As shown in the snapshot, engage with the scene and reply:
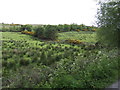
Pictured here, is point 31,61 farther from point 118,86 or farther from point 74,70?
point 118,86

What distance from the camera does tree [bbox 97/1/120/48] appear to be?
1000cm

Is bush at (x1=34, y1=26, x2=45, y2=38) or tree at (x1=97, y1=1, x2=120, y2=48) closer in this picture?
tree at (x1=97, y1=1, x2=120, y2=48)

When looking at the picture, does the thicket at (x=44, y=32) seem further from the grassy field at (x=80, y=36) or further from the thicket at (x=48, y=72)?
the thicket at (x=48, y=72)

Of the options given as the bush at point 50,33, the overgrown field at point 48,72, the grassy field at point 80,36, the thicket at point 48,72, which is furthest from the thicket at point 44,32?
the thicket at point 48,72

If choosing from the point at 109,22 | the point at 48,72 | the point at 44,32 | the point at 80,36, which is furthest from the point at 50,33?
the point at 48,72

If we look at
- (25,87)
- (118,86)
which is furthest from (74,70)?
(25,87)

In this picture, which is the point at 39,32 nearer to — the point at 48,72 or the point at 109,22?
the point at 109,22

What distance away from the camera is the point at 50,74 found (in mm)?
6086

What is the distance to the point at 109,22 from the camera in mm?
10266

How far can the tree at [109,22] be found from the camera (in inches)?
394

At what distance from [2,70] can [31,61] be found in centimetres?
171

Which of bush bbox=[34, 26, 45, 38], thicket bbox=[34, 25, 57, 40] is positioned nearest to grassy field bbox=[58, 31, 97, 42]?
thicket bbox=[34, 25, 57, 40]

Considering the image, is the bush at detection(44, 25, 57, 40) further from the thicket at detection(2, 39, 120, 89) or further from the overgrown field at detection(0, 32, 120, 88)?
the thicket at detection(2, 39, 120, 89)

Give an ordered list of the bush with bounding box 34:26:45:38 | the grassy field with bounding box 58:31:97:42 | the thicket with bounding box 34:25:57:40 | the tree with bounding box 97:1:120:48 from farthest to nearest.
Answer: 1. the grassy field with bounding box 58:31:97:42
2. the bush with bounding box 34:26:45:38
3. the thicket with bounding box 34:25:57:40
4. the tree with bounding box 97:1:120:48
